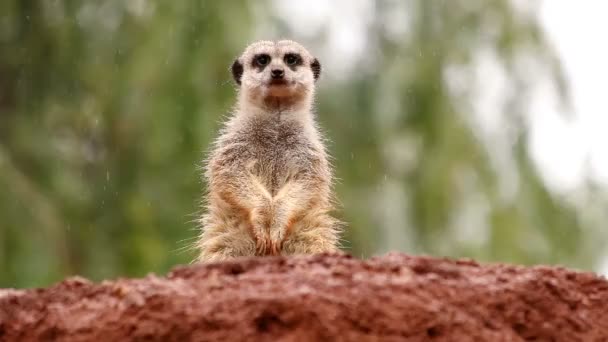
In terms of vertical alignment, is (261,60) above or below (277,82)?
above

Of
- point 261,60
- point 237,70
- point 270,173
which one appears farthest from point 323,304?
point 237,70

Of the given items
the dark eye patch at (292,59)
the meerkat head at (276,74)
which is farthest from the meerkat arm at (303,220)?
the dark eye patch at (292,59)

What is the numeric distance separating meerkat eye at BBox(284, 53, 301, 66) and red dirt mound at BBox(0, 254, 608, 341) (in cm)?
305

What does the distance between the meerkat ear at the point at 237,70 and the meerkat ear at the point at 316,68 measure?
398 mm

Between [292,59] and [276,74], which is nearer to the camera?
[276,74]

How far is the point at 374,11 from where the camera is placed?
24.1 ft

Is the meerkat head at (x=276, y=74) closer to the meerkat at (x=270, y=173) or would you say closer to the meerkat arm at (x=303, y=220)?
the meerkat at (x=270, y=173)

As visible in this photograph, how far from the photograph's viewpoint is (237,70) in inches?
253

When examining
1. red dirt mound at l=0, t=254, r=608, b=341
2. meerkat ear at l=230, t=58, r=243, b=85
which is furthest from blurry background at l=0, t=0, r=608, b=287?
red dirt mound at l=0, t=254, r=608, b=341

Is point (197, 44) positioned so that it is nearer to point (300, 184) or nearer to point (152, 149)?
point (152, 149)

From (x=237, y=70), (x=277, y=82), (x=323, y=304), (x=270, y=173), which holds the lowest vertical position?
(x=323, y=304)

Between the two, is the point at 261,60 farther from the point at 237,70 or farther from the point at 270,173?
the point at 270,173

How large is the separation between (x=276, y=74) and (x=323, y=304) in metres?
3.21

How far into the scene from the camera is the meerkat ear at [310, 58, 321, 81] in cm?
644
